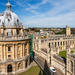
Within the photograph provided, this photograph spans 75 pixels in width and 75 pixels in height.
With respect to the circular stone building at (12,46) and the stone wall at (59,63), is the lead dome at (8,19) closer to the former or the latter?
the circular stone building at (12,46)

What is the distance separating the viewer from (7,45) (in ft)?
99.0

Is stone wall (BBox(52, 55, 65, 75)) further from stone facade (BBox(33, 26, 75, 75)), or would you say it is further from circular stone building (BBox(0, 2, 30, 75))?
circular stone building (BBox(0, 2, 30, 75))

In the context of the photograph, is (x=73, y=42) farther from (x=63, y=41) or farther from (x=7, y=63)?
(x=7, y=63)

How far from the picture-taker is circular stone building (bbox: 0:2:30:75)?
99.4 ft

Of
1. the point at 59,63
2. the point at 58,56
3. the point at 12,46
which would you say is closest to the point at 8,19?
the point at 12,46

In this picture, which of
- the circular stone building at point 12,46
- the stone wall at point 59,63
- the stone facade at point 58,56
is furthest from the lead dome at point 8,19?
the stone wall at point 59,63

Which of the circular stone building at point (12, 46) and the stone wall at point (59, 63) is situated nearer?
the stone wall at point (59, 63)

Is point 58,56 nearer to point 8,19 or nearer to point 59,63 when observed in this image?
point 59,63

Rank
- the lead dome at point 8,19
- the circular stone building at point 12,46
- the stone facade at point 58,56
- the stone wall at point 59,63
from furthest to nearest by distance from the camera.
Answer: the lead dome at point 8,19 < the circular stone building at point 12,46 < the stone wall at point 59,63 < the stone facade at point 58,56

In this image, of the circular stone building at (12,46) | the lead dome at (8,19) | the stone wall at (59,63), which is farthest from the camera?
the lead dome at (8,19)

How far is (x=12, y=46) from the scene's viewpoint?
30.8 m

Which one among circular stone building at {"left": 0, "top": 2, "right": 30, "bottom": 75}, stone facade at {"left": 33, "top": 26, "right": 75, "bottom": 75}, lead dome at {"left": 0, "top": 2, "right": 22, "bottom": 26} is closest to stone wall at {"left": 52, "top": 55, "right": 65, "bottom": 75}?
stone facade at {"left": 33, "top": 26, "right": 75, "bottom": 75}

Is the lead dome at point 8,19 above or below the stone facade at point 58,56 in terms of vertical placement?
above

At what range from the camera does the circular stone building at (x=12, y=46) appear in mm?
30297
